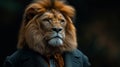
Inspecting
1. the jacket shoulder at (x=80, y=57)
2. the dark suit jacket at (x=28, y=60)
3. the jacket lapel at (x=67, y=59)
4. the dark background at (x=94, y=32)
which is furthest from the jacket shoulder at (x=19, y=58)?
the dark background at (x=94, y=32)

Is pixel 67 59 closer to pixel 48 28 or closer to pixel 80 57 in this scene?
pixel 80 57

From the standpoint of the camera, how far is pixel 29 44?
24.0 feet

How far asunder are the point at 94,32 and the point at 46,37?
8.92 ft

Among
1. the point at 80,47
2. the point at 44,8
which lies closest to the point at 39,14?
the point at 44,8

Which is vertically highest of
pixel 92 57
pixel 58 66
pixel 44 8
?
pixel 44 8

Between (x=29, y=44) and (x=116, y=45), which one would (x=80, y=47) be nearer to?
(x=116, y=45)

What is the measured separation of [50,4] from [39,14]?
134mm

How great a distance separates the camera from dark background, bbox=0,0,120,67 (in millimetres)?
9773

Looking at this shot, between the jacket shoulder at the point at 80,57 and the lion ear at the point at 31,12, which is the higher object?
the lion ear at the point at 31,12

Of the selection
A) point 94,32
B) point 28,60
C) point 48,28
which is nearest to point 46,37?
point 48,28

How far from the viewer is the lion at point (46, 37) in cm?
729

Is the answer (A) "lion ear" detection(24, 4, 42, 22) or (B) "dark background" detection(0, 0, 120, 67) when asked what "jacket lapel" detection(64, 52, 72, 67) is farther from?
(B) "dark background" detection(0, 0, 120, 67)

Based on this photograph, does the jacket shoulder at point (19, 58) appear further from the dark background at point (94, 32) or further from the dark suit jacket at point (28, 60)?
the dark background at point (94, 32)

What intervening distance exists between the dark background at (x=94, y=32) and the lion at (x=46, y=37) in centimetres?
229
